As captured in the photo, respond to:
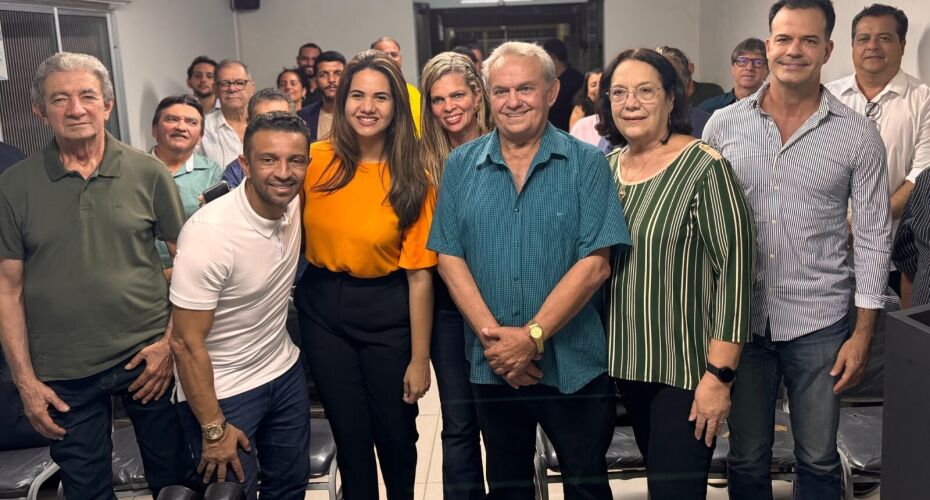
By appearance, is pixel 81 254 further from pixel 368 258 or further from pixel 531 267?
pixel 531 267

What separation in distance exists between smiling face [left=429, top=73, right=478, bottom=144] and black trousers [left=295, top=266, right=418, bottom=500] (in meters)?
0.53

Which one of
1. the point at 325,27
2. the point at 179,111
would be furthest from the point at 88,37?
the point at 325,27

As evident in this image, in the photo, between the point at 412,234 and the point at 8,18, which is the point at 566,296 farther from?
the point at 8,18

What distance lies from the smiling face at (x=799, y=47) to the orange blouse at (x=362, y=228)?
94cm

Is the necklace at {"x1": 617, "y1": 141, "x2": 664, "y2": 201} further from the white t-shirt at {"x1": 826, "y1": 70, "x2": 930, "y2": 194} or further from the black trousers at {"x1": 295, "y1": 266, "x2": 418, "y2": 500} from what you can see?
the white t-shirt at {"x1": 826, "y1": 70, "x2": 930, "y2": 194}

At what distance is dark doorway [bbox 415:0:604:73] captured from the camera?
7906 millimetres

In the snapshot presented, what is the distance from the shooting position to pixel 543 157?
6.31ft

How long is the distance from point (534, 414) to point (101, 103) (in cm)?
136

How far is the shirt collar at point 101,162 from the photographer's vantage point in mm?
2100

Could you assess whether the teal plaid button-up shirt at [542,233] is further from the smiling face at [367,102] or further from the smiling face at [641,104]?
the smiling face at [367,102]

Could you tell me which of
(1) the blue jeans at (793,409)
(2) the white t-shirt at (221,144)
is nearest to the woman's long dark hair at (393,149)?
(1) the blue jeans at (793,409)

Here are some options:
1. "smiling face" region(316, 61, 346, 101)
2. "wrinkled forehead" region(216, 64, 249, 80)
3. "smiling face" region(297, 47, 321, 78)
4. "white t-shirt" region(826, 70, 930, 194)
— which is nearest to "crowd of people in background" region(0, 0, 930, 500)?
"white t-shirt" region(826, 70, 930, 194)

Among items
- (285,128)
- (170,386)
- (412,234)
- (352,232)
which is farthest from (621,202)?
(170,386)

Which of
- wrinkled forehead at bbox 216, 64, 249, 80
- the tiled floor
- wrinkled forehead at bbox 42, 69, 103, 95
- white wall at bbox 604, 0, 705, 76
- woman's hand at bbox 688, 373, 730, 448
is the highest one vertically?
white wall at bbox 604, 0, 705, 76
